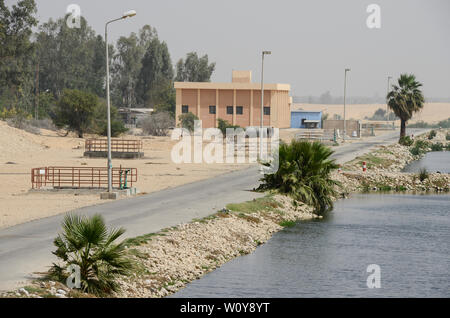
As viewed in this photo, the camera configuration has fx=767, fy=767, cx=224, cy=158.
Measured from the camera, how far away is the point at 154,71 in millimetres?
143250

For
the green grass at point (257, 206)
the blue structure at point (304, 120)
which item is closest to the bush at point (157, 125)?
the blue structure at point (304, 120)

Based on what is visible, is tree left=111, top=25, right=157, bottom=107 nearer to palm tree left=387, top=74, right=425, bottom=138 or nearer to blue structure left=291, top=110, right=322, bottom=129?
blue structure left=291, top=110, right=322, bottom=129

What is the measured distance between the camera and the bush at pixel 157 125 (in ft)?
334

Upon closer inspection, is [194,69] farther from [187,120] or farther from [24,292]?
[24,292]

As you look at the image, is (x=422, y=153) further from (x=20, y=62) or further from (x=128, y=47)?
(x=128, y=47)

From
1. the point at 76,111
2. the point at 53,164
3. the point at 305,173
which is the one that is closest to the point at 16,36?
the point at 76,111

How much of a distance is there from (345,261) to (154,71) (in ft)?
394

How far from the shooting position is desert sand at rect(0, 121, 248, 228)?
109ft

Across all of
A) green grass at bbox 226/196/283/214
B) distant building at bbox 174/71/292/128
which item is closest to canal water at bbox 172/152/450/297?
green grass at bbox 226/196/283/214

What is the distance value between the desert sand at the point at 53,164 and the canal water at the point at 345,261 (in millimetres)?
9418

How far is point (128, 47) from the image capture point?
149750 millimetres

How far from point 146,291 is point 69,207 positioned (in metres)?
13.8

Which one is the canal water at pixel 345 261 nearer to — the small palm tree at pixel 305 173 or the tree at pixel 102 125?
the small palm tree at pixel 305 173

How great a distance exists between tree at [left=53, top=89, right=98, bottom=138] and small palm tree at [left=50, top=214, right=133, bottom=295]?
72072 mm
